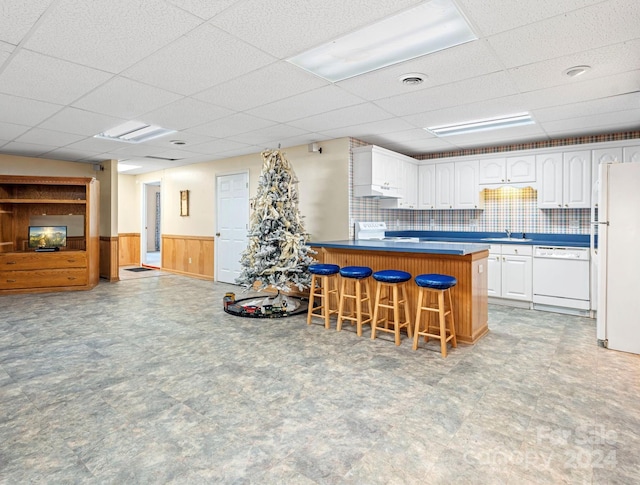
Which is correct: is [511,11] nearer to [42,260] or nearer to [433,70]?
[433,70]

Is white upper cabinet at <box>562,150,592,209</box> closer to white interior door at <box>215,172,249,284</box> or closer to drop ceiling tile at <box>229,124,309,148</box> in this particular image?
drop ceiling tile at <box>229,124,309,148</box>

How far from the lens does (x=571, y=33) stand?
97.5 inches

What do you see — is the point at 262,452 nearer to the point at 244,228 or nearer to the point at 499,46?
the point at 499,46

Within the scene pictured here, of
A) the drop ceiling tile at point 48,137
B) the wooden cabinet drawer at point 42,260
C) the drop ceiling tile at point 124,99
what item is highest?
the drop ceiling tile at point 48,137

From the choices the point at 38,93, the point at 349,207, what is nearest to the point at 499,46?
the point at 349,207

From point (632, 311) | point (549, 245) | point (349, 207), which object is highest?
point (349, 207)

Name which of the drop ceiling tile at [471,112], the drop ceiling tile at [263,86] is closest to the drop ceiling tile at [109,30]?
the drop ceiling tile at [263,86]

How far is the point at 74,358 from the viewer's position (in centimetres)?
331

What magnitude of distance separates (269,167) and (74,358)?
3015 millimetres

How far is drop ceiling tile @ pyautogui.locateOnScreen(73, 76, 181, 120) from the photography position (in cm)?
346

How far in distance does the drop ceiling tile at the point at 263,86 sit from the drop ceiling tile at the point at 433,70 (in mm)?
368

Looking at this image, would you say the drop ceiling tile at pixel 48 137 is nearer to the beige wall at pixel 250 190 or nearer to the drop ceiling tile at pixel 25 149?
the drop ceiling tile at pixel 25 149

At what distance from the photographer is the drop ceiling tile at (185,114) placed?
4027mm

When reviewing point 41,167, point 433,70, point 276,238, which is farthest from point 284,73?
point 41,167
